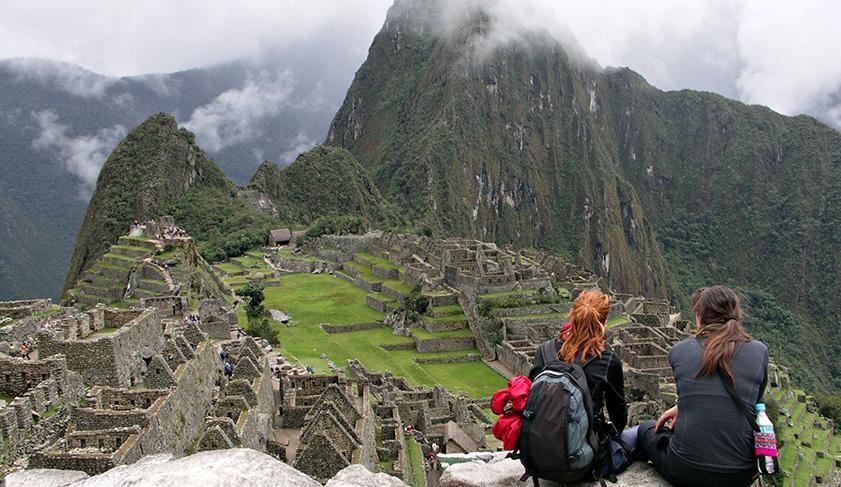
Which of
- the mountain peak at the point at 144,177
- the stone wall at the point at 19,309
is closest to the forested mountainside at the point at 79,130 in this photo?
the mountain peak at the point at 144,177

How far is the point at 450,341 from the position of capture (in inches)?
1711

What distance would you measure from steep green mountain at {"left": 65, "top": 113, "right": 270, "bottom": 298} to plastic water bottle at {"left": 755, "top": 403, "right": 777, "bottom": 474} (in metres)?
72.9

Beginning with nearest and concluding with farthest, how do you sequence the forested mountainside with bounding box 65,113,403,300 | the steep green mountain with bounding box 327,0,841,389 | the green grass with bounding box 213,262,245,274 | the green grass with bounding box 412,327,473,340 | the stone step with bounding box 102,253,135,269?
the stone step with bounding box 102,253,135,269, the green grass with bounding box 412,327,473,340, the green grass with bounding box 213,262,245,274, the forested mountainside with bounding box 65,113,403,300, the steep green mountain with bounding box 327,0,841,389

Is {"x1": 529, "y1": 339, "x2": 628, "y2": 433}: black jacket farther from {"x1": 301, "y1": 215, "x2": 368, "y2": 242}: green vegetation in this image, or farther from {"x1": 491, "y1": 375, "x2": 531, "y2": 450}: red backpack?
{"x1": 301, "y1": 215, "x2": 368, "y2": 242}: green vegetation

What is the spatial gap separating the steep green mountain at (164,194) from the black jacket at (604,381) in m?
71.9

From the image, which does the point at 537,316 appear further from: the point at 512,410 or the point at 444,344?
the point at 512,410

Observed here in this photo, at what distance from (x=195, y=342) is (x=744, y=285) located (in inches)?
7582

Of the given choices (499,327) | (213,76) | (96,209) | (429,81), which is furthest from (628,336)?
(429,81)

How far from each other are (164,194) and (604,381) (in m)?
92.7

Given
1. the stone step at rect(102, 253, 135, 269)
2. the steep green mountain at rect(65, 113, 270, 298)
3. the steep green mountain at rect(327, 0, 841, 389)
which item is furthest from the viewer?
the steep green mountain at rect(327, 0, 841, 389)

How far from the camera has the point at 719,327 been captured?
5980 millimetres

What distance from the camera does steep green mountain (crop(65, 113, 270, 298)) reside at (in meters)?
81.4

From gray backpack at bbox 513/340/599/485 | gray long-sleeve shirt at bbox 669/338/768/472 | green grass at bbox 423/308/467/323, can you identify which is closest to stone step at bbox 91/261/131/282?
green grass at bbox 423/308/467/323

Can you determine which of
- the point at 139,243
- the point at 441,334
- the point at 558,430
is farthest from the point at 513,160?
the point at 558,430
